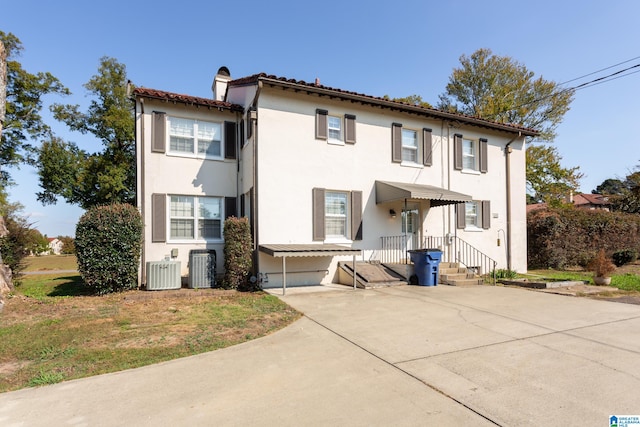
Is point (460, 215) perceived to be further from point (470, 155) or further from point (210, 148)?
point (210, 148)

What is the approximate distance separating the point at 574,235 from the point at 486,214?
217 inches

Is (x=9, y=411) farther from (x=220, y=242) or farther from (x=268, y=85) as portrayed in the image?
(x=268, y=85)

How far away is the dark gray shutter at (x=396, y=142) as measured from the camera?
12.3 meters

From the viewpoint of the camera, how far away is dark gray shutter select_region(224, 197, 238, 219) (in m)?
11.6

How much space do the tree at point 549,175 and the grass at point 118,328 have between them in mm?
21849

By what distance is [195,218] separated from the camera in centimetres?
1114

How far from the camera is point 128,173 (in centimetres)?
2175

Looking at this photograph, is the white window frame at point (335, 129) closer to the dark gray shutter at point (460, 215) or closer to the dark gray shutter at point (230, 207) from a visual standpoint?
the dark gray shutter at point (230, 207)

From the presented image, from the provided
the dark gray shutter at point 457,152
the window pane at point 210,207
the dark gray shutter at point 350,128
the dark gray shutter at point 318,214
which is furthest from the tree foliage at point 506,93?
the window pane at point 210,207

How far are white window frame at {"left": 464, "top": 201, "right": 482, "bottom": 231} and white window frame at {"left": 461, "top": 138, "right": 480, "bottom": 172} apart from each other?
59.3 inches

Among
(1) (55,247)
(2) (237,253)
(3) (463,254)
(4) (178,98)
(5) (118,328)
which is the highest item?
(4) (178,98)

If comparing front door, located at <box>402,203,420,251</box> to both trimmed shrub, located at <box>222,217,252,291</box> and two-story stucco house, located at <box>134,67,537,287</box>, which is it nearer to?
two-story stucco house, located at <box>134,67,537,287</box>

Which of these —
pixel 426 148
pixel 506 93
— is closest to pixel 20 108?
pixel 426 148

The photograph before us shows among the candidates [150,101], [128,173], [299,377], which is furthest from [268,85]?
[128,173]
